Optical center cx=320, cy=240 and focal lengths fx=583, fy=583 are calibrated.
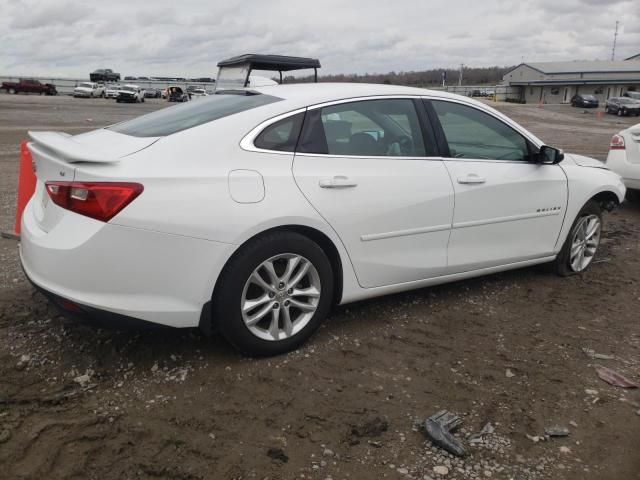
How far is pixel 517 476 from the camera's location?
2.49m

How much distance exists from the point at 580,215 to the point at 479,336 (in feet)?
6.07

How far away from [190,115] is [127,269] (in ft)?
3.88

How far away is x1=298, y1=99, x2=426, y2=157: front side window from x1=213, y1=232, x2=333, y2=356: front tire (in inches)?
25.1

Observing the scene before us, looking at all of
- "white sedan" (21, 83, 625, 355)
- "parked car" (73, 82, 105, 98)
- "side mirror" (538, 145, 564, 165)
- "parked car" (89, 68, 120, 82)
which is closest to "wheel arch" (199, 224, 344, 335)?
"white sedan" (21, 83, 625, 355)

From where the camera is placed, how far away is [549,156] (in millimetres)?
4516

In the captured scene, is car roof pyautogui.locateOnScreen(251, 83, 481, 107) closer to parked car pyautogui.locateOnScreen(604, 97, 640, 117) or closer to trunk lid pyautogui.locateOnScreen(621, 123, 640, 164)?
trunk lid pyautogui.locateOnScreen(621, 123, 640, 164)

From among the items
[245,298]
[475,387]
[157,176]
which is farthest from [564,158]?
[157,176]

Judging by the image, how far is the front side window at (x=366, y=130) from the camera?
3.55 meters

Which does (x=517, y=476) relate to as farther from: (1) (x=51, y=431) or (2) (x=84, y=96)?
(2) (x=84, y=96)

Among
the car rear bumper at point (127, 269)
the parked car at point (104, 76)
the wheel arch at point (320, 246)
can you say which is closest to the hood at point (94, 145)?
the car rear bumper at point (127, 269)

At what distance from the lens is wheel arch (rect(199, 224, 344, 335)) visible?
10.2 feet

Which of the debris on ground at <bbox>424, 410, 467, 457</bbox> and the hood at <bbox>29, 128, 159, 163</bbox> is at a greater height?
the hood at <bbox>29, 128, 159, 163</bbox>

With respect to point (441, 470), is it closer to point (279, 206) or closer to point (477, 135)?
point (279, 206)

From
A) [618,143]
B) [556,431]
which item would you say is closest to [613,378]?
[556,431]
